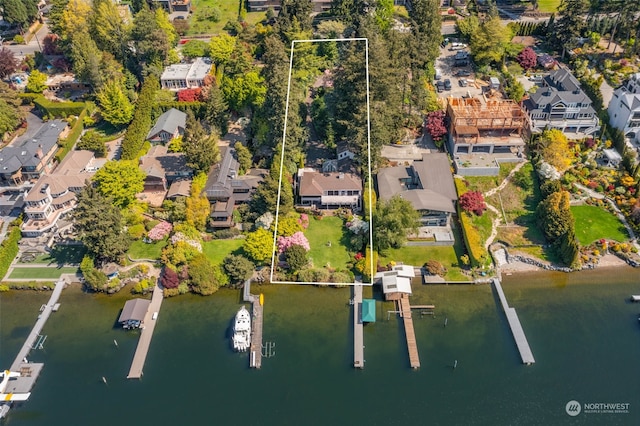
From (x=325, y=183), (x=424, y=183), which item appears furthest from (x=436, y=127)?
(x=325, y=183)

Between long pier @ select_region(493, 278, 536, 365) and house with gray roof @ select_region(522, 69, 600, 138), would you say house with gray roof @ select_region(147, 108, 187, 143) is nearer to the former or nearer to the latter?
long pier @ select_region(493, 278, 536, 365)

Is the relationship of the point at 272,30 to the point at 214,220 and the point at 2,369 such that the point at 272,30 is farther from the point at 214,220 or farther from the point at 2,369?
the point at 2,369

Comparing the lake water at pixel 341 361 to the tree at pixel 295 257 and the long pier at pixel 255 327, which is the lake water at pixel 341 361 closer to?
the long pier at pixel 255 327

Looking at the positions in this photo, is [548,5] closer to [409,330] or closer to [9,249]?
[409,330]

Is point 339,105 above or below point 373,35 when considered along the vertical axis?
below

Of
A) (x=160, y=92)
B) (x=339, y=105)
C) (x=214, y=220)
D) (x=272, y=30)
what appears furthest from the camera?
(x=272, y=30)

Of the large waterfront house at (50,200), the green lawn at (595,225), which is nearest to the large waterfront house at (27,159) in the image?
the large waterfront house at (50,200)

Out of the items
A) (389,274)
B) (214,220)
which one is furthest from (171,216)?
(389,274)
